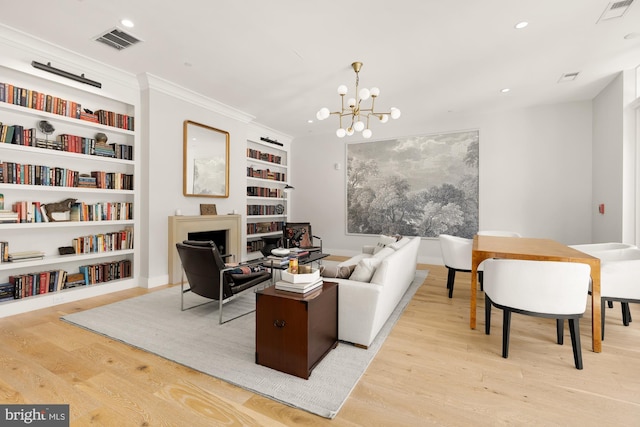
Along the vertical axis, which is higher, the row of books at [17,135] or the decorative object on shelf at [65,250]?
the row of books at [17,135]

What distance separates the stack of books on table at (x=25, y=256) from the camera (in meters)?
3.09

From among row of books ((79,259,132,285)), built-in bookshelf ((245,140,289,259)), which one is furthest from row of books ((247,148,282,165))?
row of books ((79,259,132,285))

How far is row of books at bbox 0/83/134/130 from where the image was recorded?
3059 mm

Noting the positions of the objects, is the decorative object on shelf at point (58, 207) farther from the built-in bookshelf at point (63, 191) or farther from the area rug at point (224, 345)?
the area rug at point (224, 345)

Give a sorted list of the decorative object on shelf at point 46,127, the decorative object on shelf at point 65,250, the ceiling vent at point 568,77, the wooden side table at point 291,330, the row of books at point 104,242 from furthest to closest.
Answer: the ceiling vent at point 568,77 < the row of books at point 104,242 < the decorative object on shelf at point 65,250 < the decorative object on shelf at point 46,127 < the wooden side table at point 291,330

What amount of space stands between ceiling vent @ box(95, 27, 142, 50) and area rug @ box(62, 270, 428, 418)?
2934mm

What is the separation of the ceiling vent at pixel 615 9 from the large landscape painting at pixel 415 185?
2972 millimetres

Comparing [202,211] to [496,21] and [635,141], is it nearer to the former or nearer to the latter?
[496,21]

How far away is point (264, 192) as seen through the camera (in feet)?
21.9

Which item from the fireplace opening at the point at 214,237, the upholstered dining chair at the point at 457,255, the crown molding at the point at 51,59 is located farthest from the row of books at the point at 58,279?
the upholstered dining chair at the point at 457,255

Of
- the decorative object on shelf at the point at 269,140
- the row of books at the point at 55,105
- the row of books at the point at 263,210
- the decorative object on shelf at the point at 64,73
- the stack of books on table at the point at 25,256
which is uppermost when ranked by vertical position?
the decorative object on shelf at the point at 269,140

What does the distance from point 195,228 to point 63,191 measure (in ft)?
5.43

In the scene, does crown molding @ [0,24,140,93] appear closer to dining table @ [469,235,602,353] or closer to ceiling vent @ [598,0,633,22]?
dining table @ [469,235,602,353]

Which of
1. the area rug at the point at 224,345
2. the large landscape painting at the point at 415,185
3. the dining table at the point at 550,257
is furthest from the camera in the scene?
the large landscape painting at the point at 415,185
